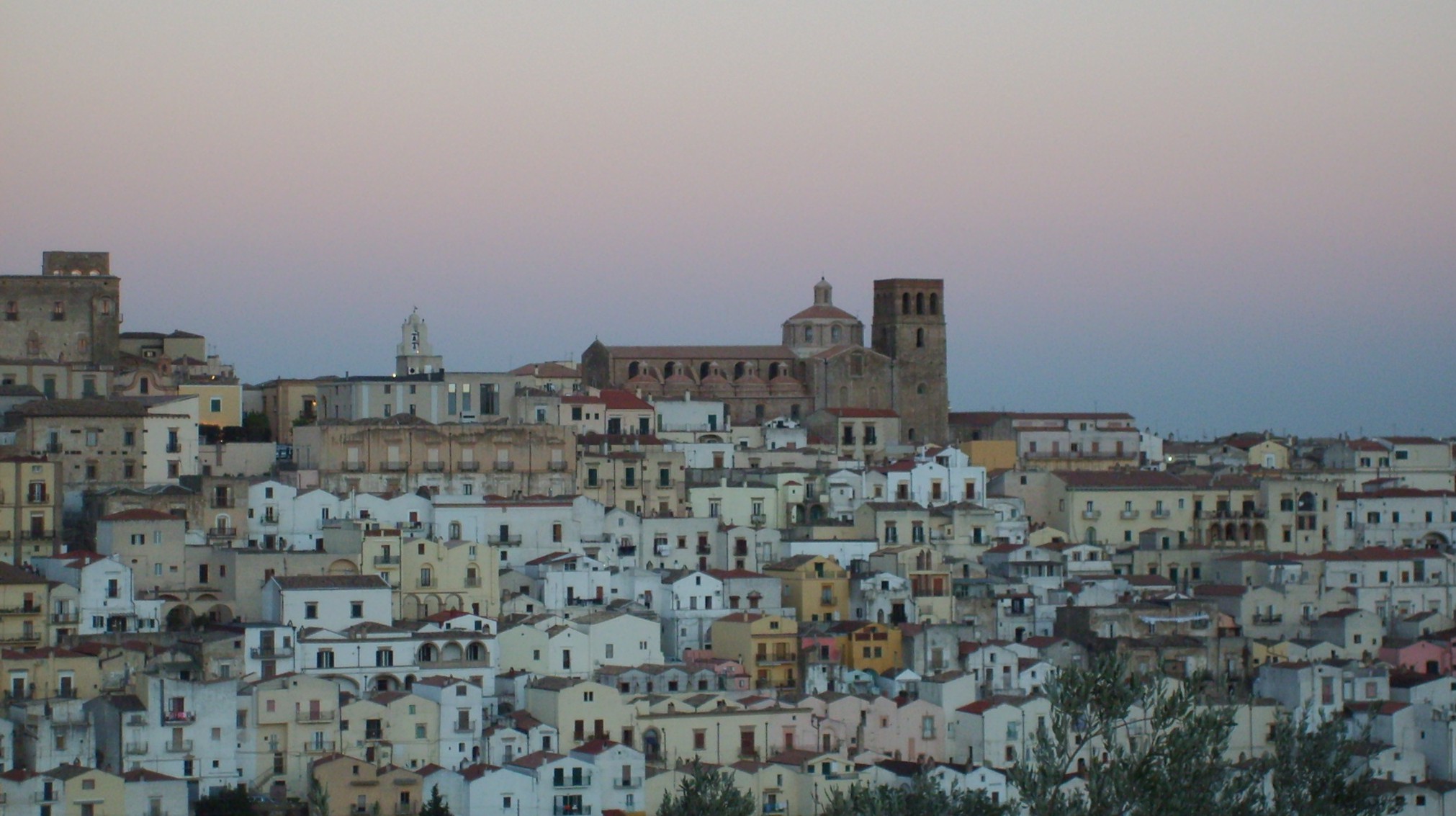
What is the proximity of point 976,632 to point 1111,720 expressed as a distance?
2307 centimetres

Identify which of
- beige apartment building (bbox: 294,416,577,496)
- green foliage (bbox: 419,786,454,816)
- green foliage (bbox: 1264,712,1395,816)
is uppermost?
beige apartment building (bbox: 294,416,577,496)

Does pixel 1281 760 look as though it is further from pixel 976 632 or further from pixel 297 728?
pixel 976 632

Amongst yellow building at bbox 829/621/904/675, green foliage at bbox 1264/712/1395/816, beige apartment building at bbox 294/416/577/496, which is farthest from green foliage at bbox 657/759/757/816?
beige apartment building at bbox 294/416/577/496

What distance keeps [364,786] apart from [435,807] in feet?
3.82

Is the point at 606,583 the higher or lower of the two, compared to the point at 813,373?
lower

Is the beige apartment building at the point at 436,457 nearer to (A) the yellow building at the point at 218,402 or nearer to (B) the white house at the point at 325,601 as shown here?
(A) the yellow building at the point at 218,402

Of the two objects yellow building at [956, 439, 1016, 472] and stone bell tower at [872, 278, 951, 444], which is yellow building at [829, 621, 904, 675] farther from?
stone bell tower at [872, 278, 951, 444]

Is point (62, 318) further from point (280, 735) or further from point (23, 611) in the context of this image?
point (280, 735)

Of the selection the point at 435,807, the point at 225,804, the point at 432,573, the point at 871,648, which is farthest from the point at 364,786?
the point at 871,648

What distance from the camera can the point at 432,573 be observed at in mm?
51812

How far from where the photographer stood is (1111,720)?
30.4 meters

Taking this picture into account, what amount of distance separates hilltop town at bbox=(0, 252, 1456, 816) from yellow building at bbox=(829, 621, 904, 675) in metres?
0.11

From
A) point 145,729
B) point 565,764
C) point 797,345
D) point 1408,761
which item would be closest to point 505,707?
point 565,764

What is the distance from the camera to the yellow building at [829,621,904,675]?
51.2 m
